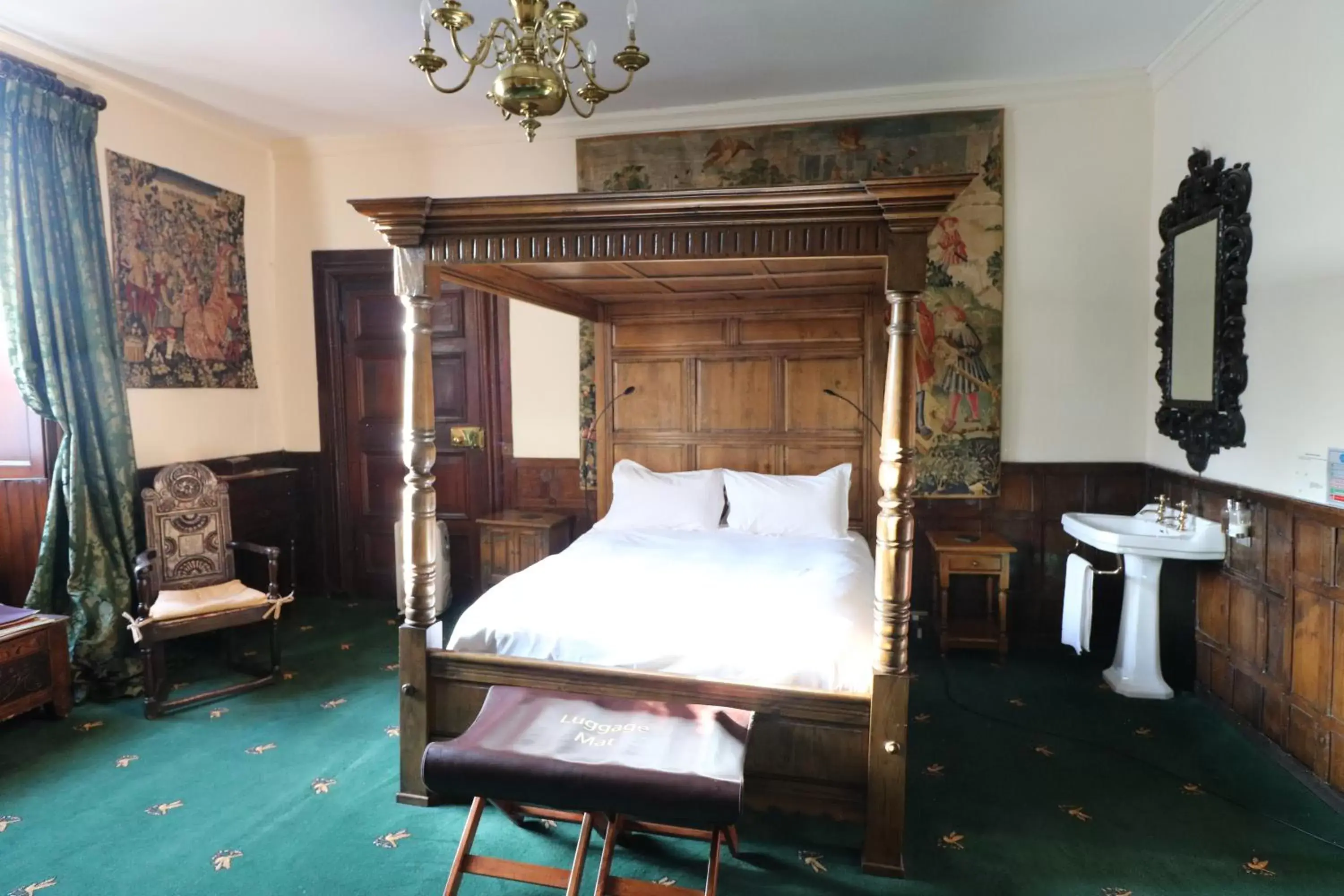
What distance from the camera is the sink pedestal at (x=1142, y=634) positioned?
3.64 meters

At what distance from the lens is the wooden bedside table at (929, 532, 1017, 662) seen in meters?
4.05

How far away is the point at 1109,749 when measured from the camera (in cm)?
318

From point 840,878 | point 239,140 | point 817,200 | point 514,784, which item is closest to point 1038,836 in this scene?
point 840,878

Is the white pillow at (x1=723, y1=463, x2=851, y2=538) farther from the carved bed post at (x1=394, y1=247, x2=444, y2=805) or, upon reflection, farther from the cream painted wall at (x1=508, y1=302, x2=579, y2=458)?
the carved bed post at (x1=394, y1=247, x2=444, y2=805)

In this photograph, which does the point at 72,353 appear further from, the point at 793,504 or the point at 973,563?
the point at 973,563

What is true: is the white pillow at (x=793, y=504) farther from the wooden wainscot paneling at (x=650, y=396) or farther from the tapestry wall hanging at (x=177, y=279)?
the tapestry wall hanging at (x=177, y=279)

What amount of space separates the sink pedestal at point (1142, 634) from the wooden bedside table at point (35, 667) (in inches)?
192

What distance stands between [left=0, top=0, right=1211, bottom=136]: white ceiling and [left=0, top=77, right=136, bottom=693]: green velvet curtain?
16.8 inches

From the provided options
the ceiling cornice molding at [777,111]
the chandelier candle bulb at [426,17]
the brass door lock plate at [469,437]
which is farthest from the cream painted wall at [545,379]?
the chandelier candle bulb at [426,17]

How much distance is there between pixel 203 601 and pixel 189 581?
294mm

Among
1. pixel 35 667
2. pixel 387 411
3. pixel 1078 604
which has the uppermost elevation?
pixel 387 411

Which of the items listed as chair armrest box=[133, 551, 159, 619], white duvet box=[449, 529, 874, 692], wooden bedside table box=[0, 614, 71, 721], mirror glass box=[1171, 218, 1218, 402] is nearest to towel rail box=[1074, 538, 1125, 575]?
mirror glass box=[1171, 218, 1218, 402]

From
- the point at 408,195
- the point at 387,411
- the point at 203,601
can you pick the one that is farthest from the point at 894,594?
the point at 408,195

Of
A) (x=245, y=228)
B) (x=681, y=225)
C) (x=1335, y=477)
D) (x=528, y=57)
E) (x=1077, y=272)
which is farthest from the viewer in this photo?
(x=245, y=228)
